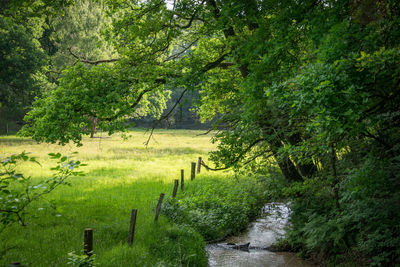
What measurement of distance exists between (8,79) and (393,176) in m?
36.5

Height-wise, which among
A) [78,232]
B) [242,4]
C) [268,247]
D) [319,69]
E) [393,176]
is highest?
[242,4]

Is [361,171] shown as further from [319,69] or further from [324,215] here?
[324,215]

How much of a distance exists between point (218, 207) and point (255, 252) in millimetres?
2829

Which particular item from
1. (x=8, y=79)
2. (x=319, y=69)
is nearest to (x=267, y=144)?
(x=319, y=69)

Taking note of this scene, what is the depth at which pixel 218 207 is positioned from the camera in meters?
12.2

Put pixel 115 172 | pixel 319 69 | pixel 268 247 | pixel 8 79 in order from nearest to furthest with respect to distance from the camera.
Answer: pixel 319 69 < pixel 268 247 < pixel 115 172 < pixel 8 79

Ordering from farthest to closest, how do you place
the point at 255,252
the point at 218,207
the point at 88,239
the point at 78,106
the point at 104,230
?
the point at 218,207 → the point at 255,252 → the point at 104,230 → the point at 78,106 → the point at 88,239

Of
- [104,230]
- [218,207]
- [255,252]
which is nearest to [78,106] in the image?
[104,230]

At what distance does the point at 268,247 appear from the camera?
10164mm

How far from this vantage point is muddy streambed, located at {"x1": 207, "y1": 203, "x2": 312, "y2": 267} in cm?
884

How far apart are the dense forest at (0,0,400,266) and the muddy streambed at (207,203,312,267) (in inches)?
29.2

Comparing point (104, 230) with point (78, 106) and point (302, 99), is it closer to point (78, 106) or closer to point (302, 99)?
point (78, 106)

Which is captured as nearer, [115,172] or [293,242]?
[293,242]

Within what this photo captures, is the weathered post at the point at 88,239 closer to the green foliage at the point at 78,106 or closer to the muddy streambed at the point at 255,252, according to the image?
the green foliage at the point at 78,106
